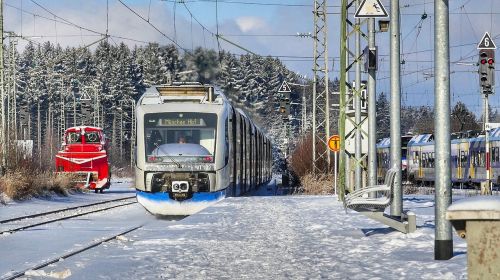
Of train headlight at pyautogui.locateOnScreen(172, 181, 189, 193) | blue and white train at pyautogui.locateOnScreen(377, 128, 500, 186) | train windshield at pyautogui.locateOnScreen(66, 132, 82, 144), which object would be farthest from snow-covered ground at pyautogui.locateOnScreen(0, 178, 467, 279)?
train windshield at pyautogui.locateOnScreen(66, 132, 82, 144)

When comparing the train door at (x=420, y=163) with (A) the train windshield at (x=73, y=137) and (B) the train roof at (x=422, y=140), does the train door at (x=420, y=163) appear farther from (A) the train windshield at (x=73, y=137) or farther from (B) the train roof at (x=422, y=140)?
(A) the train windshield at (x=73, y=137)

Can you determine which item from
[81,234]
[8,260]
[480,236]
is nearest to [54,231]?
[81,234]

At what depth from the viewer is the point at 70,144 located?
39156 mm

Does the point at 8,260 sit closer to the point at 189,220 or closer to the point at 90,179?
the point at 189,220

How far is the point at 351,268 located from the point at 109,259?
10.2ft

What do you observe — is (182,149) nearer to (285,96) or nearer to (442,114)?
(442,114)

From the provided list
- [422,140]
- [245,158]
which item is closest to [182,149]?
[245,158]

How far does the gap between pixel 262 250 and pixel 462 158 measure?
3284cm

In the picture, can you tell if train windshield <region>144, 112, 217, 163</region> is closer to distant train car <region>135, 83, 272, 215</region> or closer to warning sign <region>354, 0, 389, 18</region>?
distant train car <region>135, 83, 272, 215</region>

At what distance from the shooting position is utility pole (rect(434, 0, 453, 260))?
10.2m

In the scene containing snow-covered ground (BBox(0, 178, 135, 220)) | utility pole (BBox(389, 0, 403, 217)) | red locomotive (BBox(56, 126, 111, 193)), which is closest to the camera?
utility pole (BBox(389, 0, 403, 217))

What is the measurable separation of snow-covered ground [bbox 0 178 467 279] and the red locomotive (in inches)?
811

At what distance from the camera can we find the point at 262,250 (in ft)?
38.2

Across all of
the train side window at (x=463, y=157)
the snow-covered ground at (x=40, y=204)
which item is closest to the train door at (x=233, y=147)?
the snow-covered ground at (x=40, y=204)
